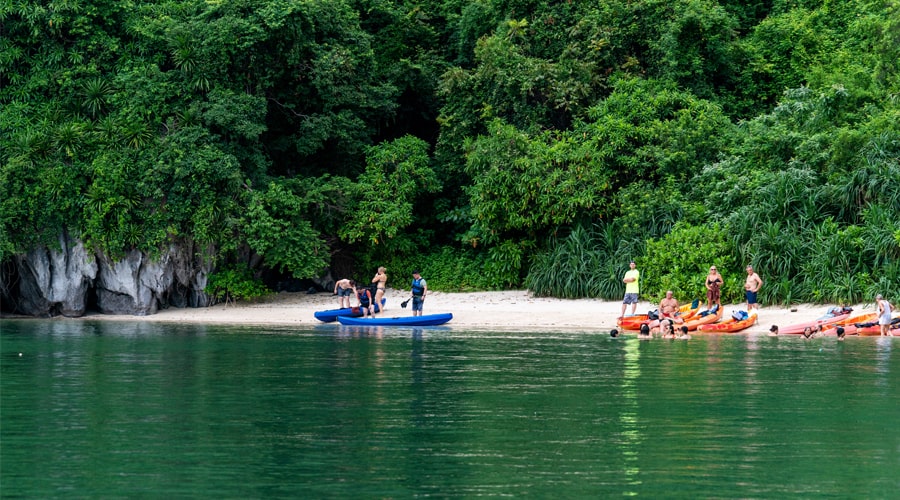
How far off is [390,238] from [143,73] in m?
8.33

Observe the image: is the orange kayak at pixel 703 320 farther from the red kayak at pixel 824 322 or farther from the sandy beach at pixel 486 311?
the red kayak at pixel 824 322

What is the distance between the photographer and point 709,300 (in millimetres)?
27234

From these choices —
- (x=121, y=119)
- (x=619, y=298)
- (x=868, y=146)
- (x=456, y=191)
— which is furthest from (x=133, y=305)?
(x=868, y=146)

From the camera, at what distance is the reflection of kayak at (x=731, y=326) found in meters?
26.2

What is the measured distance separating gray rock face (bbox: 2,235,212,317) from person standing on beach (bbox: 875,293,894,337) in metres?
17.6

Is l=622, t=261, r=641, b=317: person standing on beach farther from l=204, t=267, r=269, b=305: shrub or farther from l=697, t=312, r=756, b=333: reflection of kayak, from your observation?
l=204, t=267, r=269, b=305: shrub

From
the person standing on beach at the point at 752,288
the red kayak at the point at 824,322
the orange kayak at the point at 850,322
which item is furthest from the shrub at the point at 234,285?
the orange kayak at the point at 850,322

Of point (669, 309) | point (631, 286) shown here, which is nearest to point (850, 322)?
point (669, 309)

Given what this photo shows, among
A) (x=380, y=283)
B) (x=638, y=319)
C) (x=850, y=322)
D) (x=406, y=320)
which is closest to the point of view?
(x=850, y=322)

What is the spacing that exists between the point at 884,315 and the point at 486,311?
10359 millimetres

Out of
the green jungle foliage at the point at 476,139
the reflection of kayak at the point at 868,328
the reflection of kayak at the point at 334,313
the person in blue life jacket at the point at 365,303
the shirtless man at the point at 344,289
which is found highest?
the green jungle foliage at the point at 476,139

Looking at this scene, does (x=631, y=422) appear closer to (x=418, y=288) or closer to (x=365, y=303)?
(x=418, y=288)

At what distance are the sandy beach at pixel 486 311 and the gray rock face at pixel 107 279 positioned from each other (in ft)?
1.59

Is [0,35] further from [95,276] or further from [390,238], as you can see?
[390,238]
